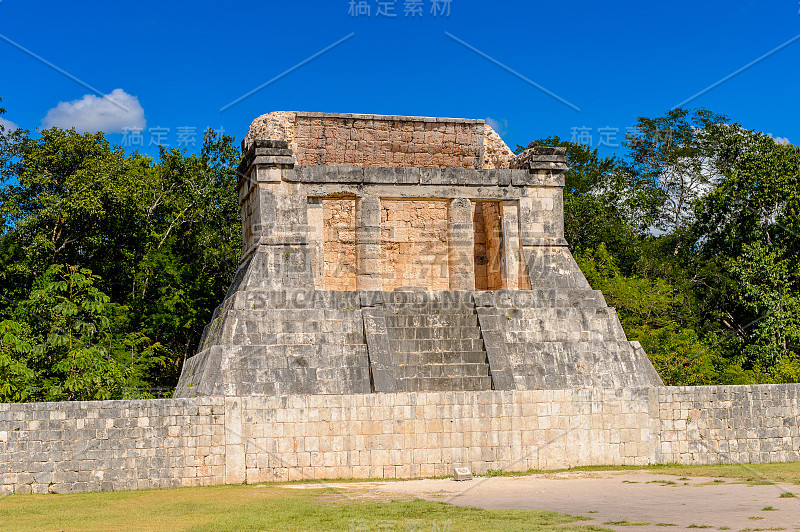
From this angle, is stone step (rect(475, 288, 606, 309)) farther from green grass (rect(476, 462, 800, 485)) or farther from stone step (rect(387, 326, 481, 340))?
green grass (rect(476, 462, 800, 485))

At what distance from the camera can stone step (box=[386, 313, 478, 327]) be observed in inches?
610

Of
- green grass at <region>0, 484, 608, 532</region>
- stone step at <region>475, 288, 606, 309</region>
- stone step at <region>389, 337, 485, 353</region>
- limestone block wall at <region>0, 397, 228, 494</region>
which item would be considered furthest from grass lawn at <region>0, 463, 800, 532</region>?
stone step at <region>475, 288, 606, 309</region>

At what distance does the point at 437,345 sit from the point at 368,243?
3.14 metres

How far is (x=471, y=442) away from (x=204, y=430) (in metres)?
3.93

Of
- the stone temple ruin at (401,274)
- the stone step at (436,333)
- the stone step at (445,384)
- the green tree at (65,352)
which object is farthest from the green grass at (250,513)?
the green tree at (65,352)

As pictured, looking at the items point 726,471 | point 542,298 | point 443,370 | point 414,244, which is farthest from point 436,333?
point 726,471

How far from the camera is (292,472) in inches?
509

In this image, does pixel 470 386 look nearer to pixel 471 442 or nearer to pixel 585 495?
pixel 471 442

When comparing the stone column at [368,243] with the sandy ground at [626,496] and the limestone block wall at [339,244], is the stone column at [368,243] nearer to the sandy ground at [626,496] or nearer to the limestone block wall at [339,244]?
the limestone block wall at [339,244]

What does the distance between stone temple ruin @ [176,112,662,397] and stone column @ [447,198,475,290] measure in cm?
3

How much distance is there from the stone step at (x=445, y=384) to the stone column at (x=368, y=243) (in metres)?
3.44

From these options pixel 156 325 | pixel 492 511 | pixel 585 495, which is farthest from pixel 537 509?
pixel 156 325

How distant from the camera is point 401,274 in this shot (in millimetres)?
19234

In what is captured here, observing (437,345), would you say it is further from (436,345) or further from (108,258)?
(108,258)
